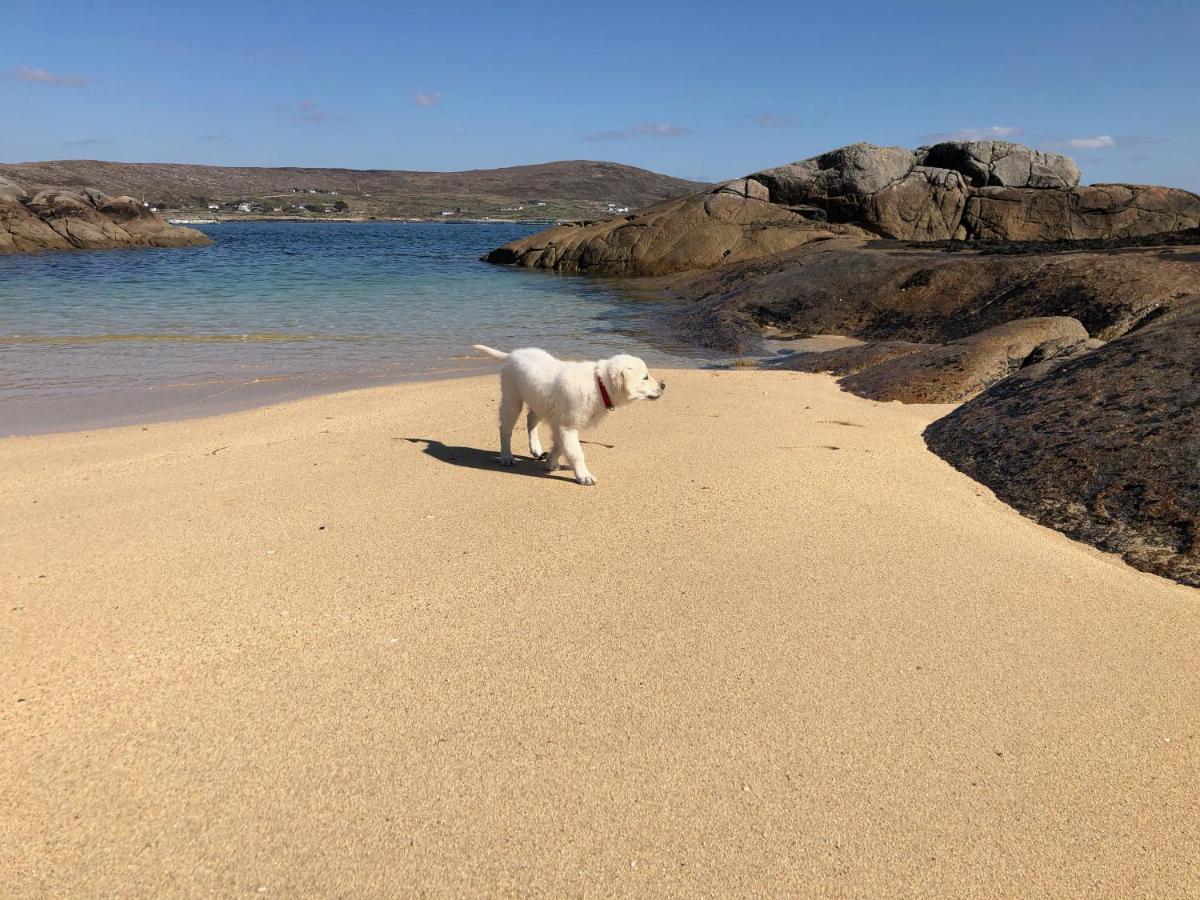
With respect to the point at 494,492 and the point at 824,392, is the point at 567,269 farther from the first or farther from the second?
the point at 494,492

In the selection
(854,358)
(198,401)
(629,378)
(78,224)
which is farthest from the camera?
(78,224)

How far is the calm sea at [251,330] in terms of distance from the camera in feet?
30.2

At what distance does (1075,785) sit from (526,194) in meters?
132

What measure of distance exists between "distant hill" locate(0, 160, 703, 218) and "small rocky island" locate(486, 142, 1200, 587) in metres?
73.9

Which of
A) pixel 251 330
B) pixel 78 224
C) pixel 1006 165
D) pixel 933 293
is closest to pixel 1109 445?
pixel 933 293

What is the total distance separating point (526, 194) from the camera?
12800 centimetres

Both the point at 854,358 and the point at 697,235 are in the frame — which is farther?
the point at 697,235

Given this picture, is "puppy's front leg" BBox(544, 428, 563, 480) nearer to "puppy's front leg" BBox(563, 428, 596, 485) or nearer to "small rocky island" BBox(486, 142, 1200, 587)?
"puppy's front leg" BBox(563, 428, 596, 485)

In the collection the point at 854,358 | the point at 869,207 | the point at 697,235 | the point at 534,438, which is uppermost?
the point at 869,207

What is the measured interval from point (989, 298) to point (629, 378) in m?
8.26

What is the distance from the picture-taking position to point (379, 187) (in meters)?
133

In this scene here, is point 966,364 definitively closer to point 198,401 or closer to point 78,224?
point 198,401

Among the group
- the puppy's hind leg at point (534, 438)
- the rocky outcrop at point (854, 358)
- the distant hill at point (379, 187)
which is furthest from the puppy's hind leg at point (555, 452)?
the distant hill at point (379, 187)

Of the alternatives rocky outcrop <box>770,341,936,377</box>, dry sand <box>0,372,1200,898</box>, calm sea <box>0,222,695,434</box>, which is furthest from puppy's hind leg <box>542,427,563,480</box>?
rocky outcrop <box>770,341,936,377</box>
